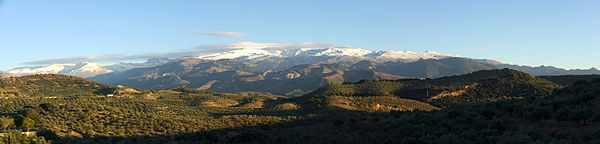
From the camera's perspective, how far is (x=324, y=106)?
134m

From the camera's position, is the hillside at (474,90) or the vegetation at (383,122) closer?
the vegetation at (383,122)

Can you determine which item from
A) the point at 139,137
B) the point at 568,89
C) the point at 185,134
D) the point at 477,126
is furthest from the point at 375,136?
the point at 139,137

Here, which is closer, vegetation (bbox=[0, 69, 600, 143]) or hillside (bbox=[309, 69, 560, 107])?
vegetation (bbox=[0, 69, 600, 143])

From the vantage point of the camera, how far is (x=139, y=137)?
7469 cm

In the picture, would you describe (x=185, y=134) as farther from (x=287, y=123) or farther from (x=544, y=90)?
(x=544, y=90)

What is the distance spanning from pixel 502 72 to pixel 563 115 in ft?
471

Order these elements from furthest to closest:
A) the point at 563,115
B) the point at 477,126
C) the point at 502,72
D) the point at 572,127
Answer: the point at 502,72 < the point at 477,126 < the point at 563,115 < the point at 572,127

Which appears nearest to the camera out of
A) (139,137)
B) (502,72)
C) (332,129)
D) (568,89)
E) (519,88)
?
(568,89)

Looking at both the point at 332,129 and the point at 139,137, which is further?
the point at 139,137

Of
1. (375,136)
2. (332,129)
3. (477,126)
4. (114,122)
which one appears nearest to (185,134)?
(114,122)

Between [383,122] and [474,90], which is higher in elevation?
[383,122]

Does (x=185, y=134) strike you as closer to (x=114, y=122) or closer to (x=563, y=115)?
(x=114, y=122)

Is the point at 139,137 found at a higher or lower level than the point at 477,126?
lower

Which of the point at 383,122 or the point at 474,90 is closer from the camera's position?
the point at 383,122
